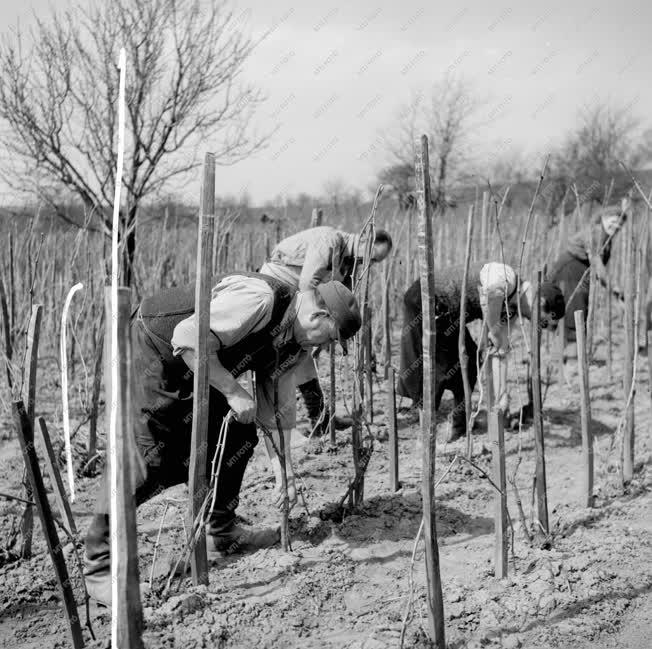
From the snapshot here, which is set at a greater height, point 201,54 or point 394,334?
point 201,54

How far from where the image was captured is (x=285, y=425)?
2.64 meters

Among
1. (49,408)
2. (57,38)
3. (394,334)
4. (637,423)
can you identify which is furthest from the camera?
(394,334)

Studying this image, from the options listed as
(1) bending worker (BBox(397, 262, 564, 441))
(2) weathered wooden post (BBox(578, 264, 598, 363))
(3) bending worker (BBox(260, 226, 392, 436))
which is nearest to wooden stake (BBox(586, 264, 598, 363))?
(2) weathered wooden post (BBox(578, 264, 598, 363))

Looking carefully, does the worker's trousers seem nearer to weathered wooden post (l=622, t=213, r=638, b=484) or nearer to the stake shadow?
the stake shadow

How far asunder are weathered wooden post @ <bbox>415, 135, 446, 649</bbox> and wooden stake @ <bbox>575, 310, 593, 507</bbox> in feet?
3.64

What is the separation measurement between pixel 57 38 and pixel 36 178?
129 cm

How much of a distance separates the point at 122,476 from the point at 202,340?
0.71 meters

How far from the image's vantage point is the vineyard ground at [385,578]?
79.2 inches

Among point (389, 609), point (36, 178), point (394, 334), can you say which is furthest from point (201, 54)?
point (389, 609)

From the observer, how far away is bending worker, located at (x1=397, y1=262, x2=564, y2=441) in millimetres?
3500

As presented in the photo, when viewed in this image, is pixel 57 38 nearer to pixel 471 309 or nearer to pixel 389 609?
pixel 471 309

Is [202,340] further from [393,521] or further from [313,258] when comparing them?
[313,258]

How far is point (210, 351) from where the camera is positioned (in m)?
2.08

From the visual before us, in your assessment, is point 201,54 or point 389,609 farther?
point 201,54
